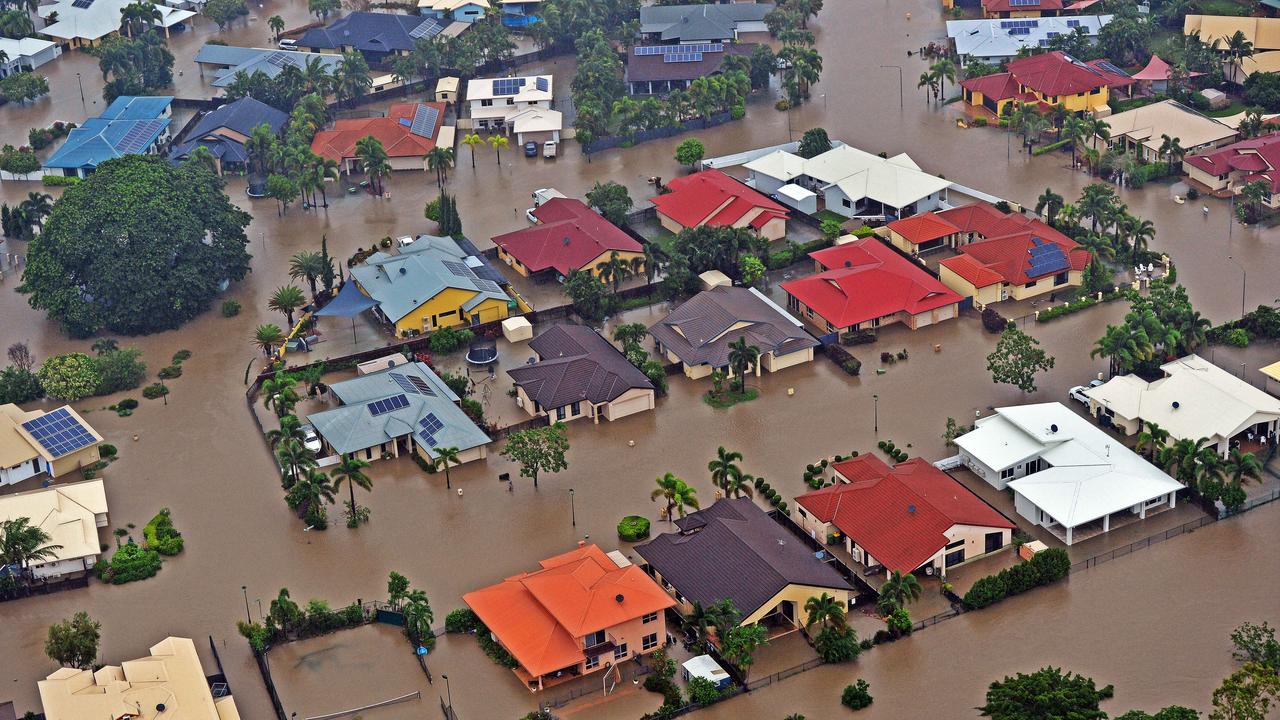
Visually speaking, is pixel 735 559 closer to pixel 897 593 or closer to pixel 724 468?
pixel 724 468

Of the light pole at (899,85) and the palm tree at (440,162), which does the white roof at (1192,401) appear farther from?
the palm tree at (440,162)

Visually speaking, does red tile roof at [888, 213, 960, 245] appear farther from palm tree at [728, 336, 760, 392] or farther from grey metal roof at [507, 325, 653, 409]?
grey metal roof at [507, 325, 653, 409]

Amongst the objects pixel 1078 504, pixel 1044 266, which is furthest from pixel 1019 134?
pixel 1078 504

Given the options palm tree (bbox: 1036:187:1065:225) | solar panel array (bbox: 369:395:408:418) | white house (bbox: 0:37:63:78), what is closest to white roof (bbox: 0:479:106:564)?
solar panel array (bbox: 369:395:408:418)

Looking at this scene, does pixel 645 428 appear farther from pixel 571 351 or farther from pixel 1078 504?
pixel 1078 504

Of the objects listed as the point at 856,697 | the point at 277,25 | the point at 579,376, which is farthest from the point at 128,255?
the point at 277,25

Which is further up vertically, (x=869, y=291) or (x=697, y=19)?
(x=697, y=19)
